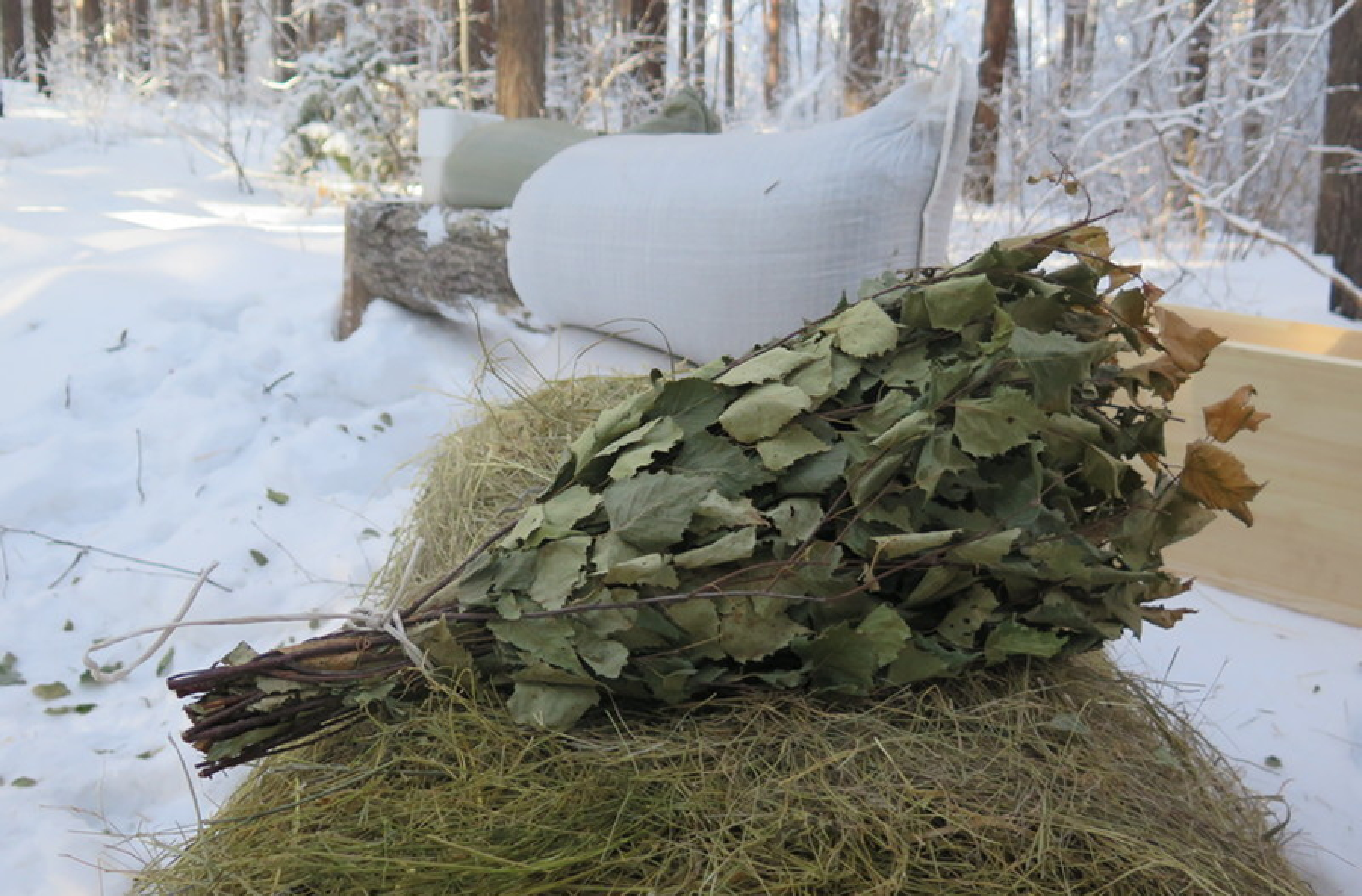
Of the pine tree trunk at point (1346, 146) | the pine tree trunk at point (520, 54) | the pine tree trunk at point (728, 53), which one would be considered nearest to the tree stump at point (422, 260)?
the pine tree trunk at point (520, 54)

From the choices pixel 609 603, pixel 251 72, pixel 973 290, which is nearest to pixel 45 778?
pixel 609 603

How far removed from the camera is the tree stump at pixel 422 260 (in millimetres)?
2951

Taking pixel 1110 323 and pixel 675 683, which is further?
pixel 1110 323

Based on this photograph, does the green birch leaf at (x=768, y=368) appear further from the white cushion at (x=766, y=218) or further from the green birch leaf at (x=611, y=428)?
the white cushion at (x=766, y=218)

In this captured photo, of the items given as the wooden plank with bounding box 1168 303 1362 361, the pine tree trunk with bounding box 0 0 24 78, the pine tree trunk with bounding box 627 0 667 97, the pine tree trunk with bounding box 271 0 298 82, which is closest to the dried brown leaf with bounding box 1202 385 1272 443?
the wooden plank with bounding box 1168 303 1362 361

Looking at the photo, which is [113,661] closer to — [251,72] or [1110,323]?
[1110,323]

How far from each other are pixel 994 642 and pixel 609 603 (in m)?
0.36

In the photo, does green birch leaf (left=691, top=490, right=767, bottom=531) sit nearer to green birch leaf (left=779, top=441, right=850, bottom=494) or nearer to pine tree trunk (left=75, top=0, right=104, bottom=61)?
green birch leaf (left=779, top=441, right=850, bottom=494)

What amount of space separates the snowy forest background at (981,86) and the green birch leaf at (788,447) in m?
0.34

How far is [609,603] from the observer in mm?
895

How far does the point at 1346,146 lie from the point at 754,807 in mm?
5023

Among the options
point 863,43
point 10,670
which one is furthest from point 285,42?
point 10,670

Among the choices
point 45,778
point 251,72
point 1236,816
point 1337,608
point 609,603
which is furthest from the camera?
point 251,72

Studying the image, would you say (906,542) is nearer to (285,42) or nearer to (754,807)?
(754,807)
